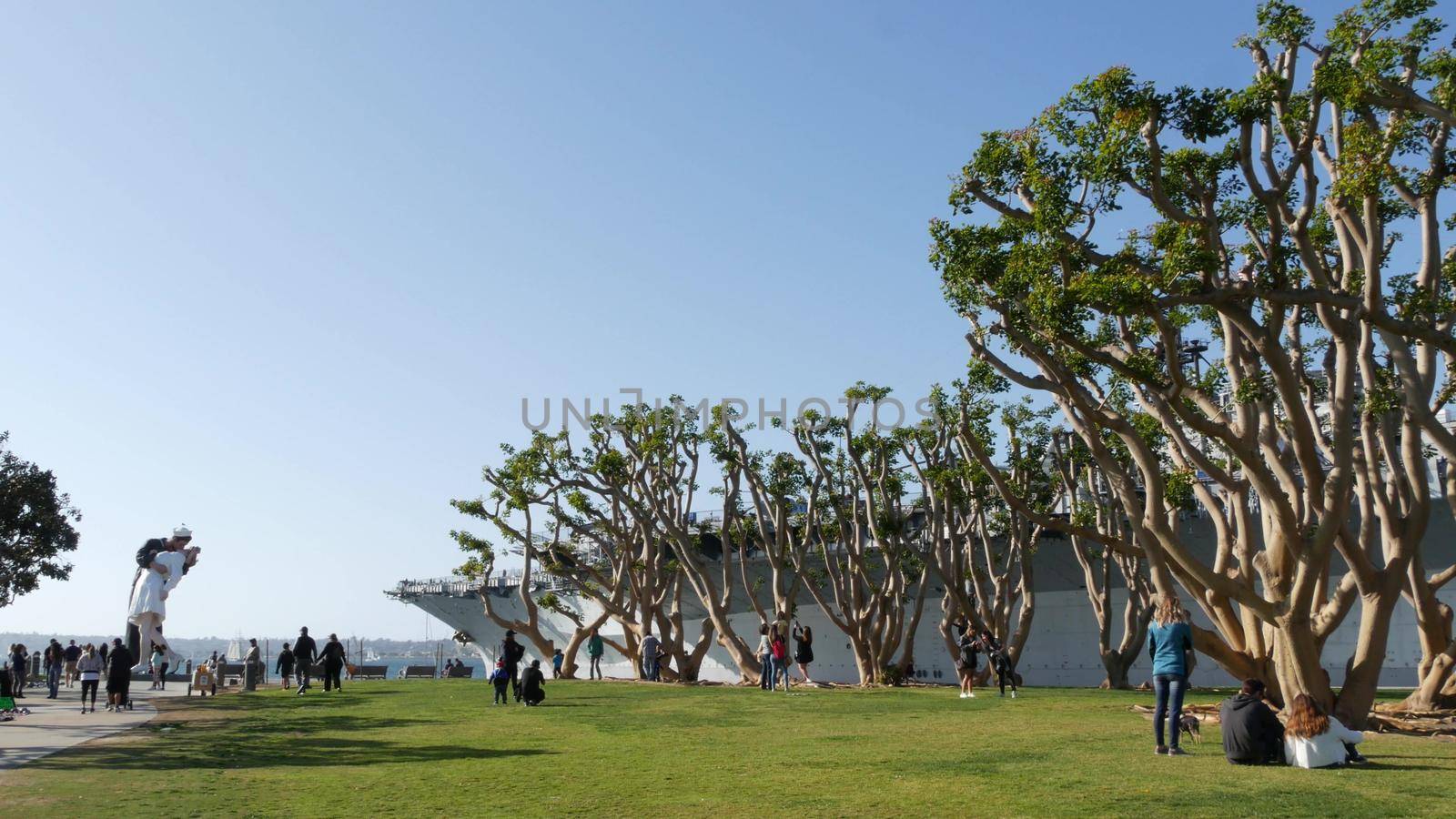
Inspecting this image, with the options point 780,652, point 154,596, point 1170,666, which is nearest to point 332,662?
point 154,596

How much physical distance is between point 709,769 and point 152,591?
3007cm

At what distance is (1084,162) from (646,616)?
2429 centimetres

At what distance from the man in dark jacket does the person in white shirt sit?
6.3 inches

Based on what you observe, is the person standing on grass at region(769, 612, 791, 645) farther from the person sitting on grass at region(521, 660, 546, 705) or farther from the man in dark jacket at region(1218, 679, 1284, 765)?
the man in dark jacket at region(1218, 679, 1284, 765)

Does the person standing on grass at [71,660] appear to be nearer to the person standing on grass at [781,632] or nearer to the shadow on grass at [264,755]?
the person standing on grass at [781,632]

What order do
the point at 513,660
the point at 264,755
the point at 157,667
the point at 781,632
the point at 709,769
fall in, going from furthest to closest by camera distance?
the point at 157,667, the point at 781,632, the point at 513,660, the point at 264,755, the point at 709,769

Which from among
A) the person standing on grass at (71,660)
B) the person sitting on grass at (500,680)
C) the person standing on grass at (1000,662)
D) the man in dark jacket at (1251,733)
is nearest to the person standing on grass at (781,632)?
the person standing on grass at (1000,662)

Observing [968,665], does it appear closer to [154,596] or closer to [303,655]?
[303,655]

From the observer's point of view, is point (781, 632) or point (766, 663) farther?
point (766, 663)

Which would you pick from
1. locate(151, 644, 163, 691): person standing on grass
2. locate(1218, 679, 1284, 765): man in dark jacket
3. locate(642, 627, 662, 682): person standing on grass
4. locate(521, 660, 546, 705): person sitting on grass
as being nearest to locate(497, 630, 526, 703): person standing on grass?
locate(521, 660, 546, 705): person sitting on grass

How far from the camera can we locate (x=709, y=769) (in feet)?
36.8

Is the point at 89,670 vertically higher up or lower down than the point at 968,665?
higher up

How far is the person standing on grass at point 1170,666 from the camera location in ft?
37.2

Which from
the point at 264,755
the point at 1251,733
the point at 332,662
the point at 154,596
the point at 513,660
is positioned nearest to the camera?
the point at 1251,733
